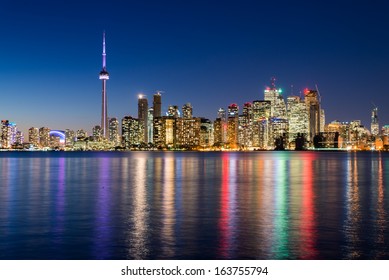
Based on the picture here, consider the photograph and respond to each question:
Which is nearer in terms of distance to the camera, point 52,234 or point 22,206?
point 52,234

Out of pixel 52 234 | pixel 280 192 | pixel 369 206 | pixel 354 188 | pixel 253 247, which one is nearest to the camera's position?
pixel 253 247

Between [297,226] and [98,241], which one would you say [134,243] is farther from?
[297,226]

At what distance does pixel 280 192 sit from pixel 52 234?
85.4 ft

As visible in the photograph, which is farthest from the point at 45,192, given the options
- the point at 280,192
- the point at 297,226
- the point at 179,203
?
the point at 297,226

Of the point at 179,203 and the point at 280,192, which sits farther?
the point at 280,192

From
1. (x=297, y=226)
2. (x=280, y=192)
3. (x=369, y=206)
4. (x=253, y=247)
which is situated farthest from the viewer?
(x=280, y=192)

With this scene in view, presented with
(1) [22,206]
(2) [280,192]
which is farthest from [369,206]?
(1) [22,206]

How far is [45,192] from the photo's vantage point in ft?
156

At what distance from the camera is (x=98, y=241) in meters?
22.9

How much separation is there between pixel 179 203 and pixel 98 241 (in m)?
15.2

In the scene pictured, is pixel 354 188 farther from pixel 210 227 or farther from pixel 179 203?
pixel 210 227
